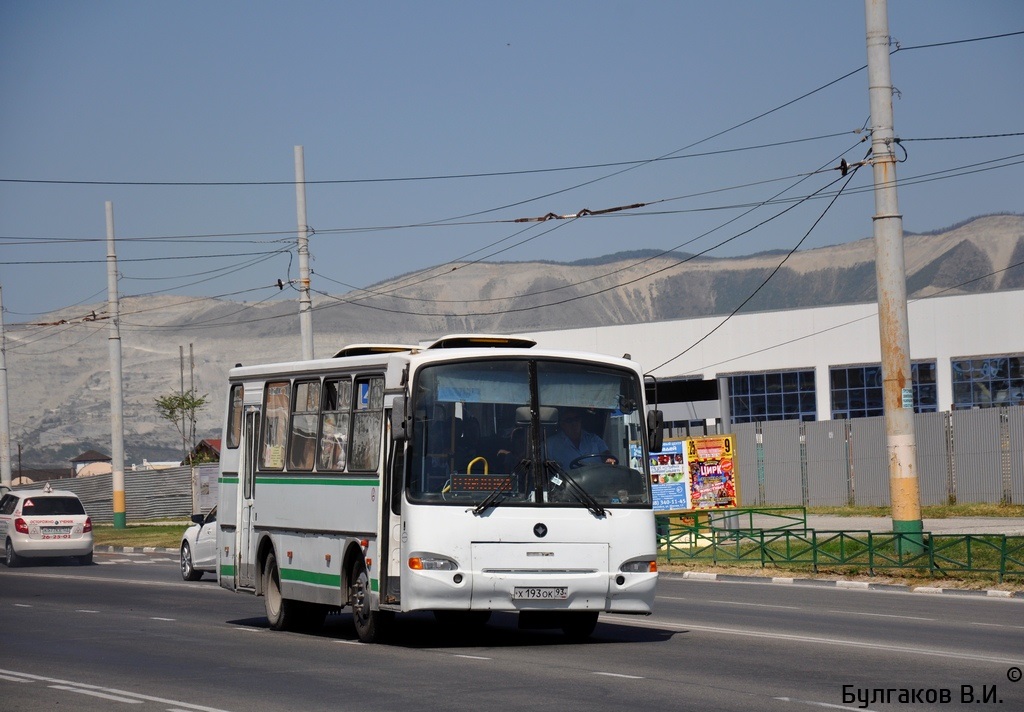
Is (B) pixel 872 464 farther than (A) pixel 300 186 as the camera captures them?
Yes

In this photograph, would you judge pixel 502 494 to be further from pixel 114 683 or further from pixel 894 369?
pixel 894 369

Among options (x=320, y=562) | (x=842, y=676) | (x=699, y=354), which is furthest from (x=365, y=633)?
(x=699, y=354)

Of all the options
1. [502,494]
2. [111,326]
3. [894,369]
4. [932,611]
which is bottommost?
[932,611]

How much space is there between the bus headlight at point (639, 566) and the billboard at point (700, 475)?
17.7 metres

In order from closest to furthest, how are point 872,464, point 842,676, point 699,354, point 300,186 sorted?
point 842,676, point 300,186, point 872,464, point 699,354

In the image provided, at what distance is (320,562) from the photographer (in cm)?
1620

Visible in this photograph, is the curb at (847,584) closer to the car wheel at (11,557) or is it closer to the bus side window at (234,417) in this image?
the bus side window at (234,417)

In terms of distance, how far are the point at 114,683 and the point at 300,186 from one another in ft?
84.3

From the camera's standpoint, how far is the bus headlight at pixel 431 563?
14.2 m

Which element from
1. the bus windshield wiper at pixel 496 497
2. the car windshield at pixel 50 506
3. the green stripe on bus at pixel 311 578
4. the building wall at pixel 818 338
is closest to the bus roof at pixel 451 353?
the bus windshield wiper at pixel 496 497

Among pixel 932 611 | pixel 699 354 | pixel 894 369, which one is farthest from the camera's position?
pixel 699 354

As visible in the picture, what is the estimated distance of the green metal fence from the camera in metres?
23.6

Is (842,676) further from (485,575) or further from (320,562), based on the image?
(320,562)

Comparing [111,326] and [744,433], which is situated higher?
[111,326]
